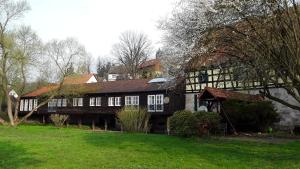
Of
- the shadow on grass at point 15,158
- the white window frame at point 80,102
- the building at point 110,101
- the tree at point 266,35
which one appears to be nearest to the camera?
the tree at point 266,35

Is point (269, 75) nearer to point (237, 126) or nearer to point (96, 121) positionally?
point (237, 126)

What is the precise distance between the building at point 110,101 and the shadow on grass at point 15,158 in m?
21.7

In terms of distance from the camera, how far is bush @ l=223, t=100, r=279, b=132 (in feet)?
83.4

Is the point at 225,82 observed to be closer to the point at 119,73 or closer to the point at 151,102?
the point at 151,102

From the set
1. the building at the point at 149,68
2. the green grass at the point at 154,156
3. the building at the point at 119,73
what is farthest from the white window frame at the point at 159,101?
the building at the point at 119,73

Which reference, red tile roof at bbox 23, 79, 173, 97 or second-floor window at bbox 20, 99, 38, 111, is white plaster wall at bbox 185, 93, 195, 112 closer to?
red tile roof at bbox 23, 79, 173, 97

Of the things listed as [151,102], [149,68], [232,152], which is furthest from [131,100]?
[232,152]

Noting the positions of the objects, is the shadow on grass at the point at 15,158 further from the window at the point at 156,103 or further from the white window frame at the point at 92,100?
the white window frame at the point at 92,100

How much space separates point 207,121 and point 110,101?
2414cm

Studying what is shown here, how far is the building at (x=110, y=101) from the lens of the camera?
39350 mm

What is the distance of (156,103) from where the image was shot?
132 ft

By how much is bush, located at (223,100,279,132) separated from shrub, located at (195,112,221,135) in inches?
125

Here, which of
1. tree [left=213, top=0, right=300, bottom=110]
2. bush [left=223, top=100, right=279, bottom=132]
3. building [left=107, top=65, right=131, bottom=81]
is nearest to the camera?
tree [left=213, top=0, right=300, bottom=110]

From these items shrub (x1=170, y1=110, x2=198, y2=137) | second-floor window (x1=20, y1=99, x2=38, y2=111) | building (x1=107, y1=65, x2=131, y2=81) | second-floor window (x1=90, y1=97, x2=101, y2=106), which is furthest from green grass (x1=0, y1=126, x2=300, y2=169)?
building (x1=107, y1=65, x2=131, y2=81)
